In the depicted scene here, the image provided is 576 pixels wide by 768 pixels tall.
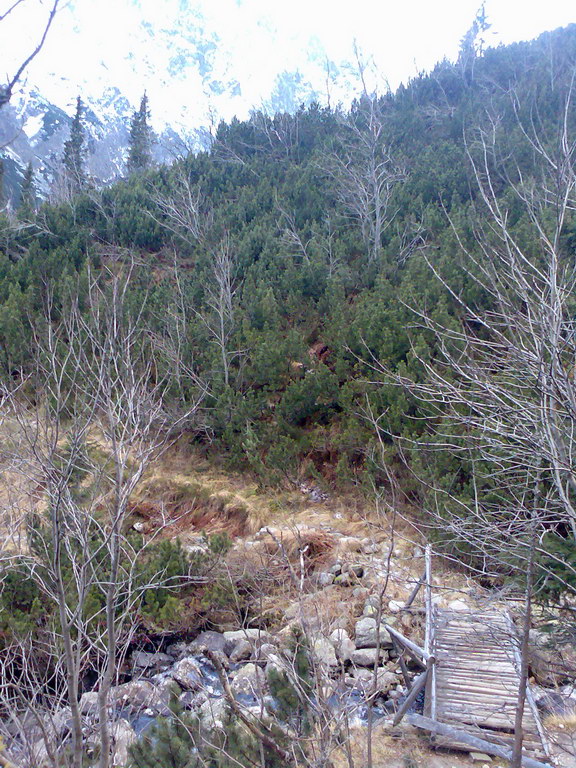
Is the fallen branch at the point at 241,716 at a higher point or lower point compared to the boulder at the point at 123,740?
higher

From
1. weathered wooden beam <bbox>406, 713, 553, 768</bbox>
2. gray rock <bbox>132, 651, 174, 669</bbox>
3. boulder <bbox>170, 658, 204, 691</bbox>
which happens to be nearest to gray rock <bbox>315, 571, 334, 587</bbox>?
boulder <bbox>170, 658, 204, 691</bbox>

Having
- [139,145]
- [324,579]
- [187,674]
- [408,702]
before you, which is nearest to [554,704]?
[408,702]

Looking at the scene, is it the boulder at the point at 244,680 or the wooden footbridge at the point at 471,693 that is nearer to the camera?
the wooden footbridge at the point at 471,693

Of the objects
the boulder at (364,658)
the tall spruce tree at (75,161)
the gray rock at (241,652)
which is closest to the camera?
the boulder at (364,658)

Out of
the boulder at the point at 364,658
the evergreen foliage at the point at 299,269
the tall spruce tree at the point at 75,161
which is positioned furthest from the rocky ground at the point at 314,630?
the tall spruce tree at the point at 75,161

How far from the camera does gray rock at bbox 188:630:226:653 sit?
530 centimetres

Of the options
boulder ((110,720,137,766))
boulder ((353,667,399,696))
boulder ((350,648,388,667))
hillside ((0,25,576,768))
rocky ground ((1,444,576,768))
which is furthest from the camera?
boulder ((350,648,388,667))

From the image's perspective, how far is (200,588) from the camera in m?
5.96

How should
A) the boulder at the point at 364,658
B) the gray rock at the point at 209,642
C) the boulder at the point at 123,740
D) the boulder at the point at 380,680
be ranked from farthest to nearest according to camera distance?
the gray rock at the point at 209,642, the boulder at the point at 364,658, the boulder at the point at 380,680, the boulder at the point at 123,740

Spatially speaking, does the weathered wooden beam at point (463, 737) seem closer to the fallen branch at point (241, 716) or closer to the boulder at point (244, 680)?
the boulder at point (244, 680)

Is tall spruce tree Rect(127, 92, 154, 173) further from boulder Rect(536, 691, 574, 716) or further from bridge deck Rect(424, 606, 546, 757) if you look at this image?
boulder Rect(536, 691, 574, 716)

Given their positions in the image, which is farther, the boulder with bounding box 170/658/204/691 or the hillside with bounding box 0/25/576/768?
the boulder with bounding box 170/658/204/691

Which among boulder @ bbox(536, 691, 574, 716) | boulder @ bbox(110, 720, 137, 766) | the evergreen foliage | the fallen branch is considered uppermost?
the evergreen foliage

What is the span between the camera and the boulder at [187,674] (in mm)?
4478
